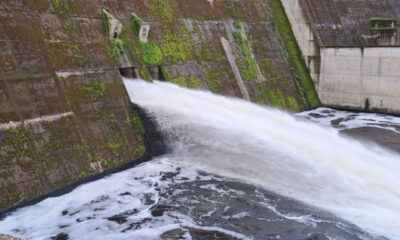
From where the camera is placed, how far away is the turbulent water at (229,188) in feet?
23.2

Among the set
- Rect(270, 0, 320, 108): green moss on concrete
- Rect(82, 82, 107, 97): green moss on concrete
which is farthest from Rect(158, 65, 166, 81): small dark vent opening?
Rect(270, 0, 320, 108): green moss on concrete

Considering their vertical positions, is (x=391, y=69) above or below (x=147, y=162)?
above

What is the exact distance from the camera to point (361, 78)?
16891 millimetres

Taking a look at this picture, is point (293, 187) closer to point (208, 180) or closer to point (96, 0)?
point (208, 180)

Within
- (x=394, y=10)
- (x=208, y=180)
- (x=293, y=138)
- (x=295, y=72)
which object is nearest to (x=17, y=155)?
(x=208, y=180)

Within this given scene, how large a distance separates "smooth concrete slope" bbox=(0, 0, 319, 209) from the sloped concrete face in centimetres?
286

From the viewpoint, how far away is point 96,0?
11672mm

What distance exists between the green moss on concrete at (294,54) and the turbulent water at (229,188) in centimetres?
539

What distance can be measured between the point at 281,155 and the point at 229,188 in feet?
5.99

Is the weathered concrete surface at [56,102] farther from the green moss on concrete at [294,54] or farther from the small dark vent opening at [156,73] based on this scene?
the green moss on concrete at [294,54]

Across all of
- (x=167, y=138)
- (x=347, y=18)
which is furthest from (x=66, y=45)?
(x=347, y=18)

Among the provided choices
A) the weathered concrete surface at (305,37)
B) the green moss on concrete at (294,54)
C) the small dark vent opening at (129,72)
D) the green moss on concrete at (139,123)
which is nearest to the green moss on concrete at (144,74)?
the small dark vent opening at (129,72)

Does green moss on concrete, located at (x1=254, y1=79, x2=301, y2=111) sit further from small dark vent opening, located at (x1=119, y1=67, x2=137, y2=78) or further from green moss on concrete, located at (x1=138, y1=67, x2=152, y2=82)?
small dark vent opening, located at (x1=119, y1=67, x2=137, y2=78)

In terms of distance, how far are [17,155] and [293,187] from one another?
209 inches
